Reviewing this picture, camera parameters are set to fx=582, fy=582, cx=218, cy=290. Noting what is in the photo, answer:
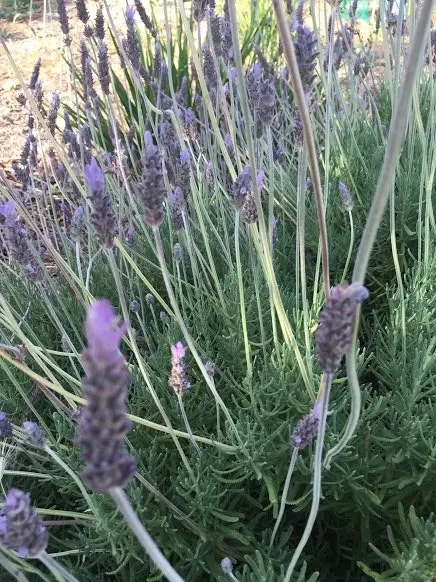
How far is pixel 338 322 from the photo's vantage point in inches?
21.4

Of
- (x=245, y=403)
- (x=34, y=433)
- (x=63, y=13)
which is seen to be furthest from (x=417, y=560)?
(x=63, y=13)

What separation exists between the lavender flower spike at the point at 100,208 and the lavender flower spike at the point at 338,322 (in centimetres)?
34

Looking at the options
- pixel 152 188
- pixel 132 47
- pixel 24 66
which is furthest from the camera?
pixel 24 66

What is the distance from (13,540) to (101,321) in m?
0.28

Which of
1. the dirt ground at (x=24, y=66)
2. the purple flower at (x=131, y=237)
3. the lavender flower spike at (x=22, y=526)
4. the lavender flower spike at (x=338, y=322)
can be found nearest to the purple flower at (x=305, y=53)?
the lavender flower spike at (x=338, y=322)

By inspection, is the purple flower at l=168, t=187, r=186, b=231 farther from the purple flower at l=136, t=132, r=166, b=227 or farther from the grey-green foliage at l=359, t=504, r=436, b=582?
the grey-green foliage at l=359, t=504, r=436, b=582

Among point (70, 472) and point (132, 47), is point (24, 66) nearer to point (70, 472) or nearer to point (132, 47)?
point (132, 47)

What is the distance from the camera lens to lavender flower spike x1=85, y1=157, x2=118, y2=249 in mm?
733

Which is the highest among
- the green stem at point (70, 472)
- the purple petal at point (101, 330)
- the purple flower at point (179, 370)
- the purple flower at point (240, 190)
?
the purple petal at point (101, 330)

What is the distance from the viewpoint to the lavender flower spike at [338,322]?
52 cm

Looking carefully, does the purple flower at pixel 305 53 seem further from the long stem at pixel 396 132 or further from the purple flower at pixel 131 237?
the purple flower at pixel 131 237

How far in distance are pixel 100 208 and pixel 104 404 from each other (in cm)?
40

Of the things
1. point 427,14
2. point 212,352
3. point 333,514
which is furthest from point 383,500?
point 427,14

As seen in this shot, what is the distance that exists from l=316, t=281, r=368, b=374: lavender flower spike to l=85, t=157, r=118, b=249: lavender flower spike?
1.11ft
